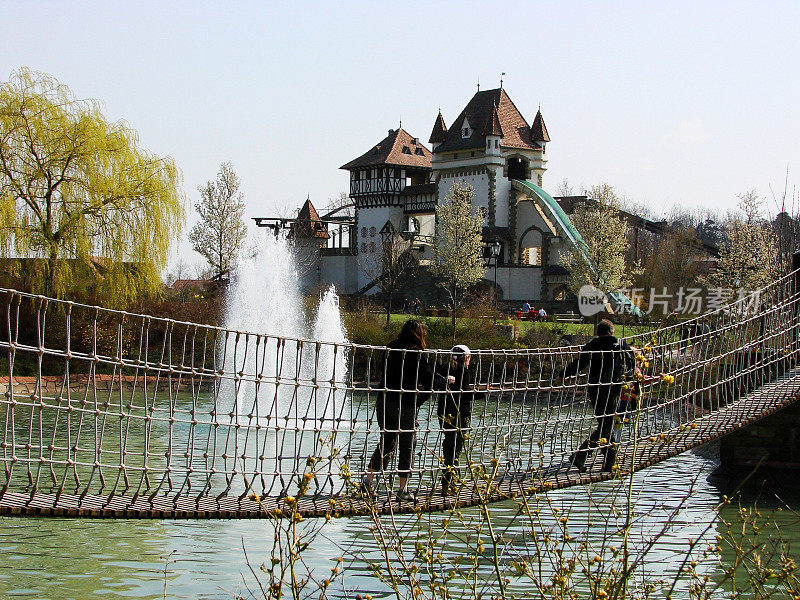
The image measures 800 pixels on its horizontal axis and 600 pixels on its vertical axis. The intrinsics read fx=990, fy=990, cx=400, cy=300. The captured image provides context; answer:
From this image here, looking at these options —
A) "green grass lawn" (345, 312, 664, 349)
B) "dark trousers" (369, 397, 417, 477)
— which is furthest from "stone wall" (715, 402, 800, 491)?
"green grass lawn" (345, 312, 664, 349)

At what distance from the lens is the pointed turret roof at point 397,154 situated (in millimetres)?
57531

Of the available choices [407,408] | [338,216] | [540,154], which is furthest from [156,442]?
[338,216]

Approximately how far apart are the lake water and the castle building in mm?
38060

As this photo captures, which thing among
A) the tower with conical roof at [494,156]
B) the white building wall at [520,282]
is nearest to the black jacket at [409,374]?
the white building wall at [520,282]

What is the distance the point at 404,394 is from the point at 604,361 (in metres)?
1.81

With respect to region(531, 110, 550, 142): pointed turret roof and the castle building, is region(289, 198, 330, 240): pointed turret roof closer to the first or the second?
the castle building

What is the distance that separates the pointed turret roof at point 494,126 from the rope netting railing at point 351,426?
1365 inches

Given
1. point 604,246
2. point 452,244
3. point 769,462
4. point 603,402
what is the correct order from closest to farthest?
point 603,402 < point 769,462 < point 604,246 < point 452,244

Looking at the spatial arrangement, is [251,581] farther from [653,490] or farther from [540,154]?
[540,154]

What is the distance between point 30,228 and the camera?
21672 millimetres

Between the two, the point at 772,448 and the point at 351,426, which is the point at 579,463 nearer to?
the point at 351,426

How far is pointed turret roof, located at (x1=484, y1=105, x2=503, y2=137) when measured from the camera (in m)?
52.5

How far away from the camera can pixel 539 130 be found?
54.9 meters

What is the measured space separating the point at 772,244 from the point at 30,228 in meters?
21.7
